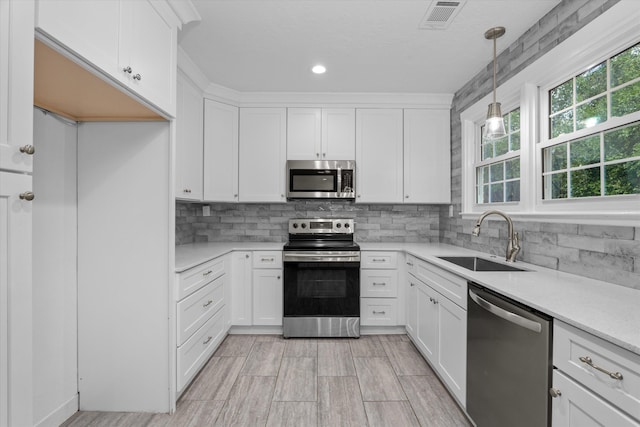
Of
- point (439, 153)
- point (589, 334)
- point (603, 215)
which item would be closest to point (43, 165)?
point (589, 334)

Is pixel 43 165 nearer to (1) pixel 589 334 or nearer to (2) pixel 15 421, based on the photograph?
(2) pixel 15 421

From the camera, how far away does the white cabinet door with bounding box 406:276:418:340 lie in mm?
2650

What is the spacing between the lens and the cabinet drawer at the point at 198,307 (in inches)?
76.3

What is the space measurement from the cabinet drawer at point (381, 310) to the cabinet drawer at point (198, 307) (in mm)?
1378

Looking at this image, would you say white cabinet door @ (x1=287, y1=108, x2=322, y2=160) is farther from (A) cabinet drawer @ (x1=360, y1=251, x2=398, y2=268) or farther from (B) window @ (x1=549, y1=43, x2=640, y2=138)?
(B) window @ (x1=549, y1=43, x2=640, y2=138)

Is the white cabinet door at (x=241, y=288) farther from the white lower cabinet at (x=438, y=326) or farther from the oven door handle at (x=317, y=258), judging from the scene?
the white lower cabinet at (x=438, y=326)

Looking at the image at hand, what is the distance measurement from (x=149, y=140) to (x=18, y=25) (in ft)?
3.32

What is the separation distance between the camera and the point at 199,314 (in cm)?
222

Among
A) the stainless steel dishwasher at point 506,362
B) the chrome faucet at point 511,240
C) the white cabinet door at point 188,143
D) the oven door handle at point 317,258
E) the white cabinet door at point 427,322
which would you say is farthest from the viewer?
the oven door handle at point 317,258

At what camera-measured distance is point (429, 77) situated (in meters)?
2.85

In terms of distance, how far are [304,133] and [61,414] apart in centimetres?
284

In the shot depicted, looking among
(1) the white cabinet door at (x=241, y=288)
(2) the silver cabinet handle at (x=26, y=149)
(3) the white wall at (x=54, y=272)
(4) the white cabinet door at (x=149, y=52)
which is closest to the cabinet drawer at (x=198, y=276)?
(1) the white cabinet door at (x=241, y=288)

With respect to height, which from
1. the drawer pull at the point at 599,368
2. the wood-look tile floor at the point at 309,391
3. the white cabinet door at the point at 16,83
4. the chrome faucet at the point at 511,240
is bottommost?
the wood-look tile floor at the point at 309,391

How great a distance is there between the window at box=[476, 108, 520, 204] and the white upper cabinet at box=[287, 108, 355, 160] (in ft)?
4.16
